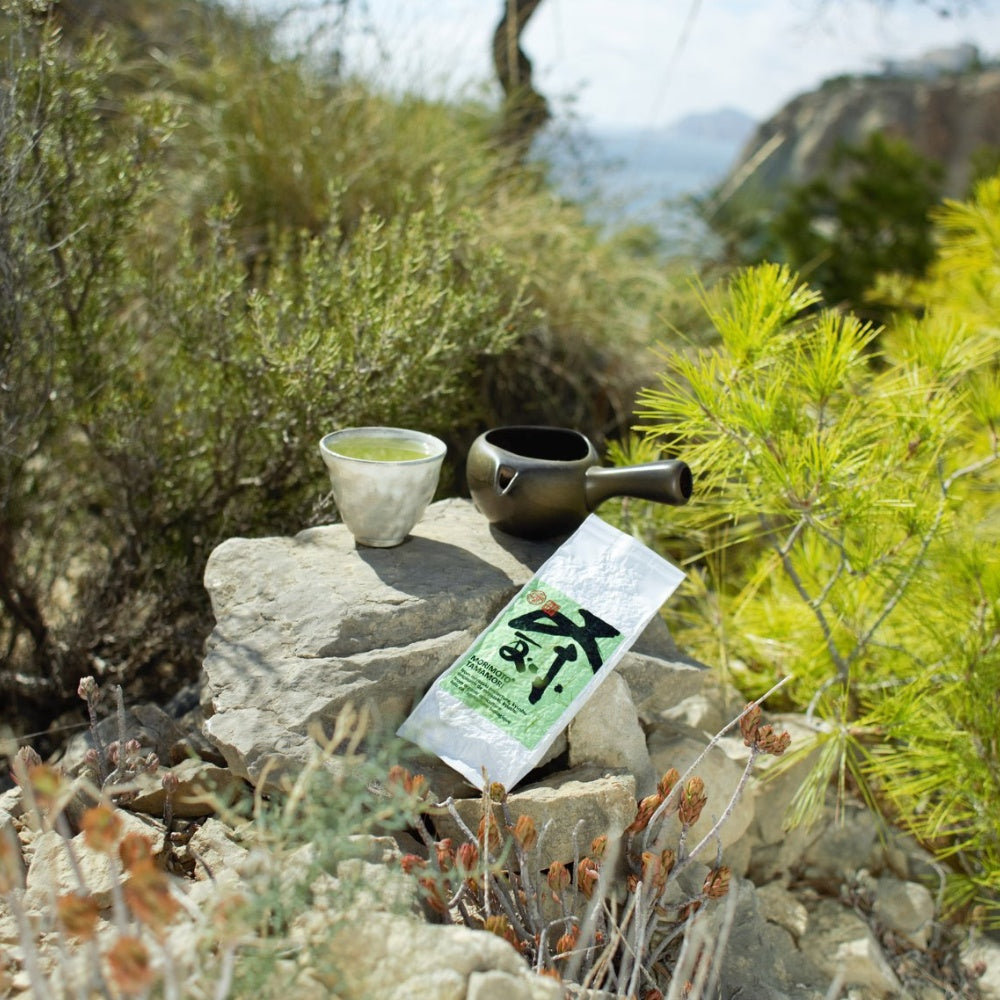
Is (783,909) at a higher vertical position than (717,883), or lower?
lower

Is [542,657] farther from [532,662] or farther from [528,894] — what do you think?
[528,894]

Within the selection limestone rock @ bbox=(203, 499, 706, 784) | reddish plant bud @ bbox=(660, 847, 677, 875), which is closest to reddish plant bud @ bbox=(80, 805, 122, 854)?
limestone rock @ bbox=(203, 499, 706, 784)

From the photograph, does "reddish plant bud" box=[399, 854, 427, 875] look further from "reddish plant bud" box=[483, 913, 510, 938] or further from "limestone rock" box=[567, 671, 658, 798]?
"limestone rock" box=[567, 671, 658, 798]

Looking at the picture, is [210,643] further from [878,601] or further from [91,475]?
[878,601]

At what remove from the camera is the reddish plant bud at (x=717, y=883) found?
138 centimetres

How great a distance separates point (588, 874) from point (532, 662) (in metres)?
0.36

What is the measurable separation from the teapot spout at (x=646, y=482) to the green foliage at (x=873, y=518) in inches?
3.3

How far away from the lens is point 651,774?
1.66 meters

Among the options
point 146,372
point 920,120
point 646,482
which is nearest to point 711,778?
point 646,482

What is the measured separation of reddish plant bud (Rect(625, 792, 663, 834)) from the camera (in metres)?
1.43

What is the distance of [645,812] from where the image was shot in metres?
1.44

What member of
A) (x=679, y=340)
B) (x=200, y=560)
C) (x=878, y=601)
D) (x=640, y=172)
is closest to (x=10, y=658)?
(x=200, y=560)

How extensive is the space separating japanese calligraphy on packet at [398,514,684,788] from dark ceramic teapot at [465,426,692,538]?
62mm

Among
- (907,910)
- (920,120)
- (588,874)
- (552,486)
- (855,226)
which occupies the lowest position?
(907,910)
